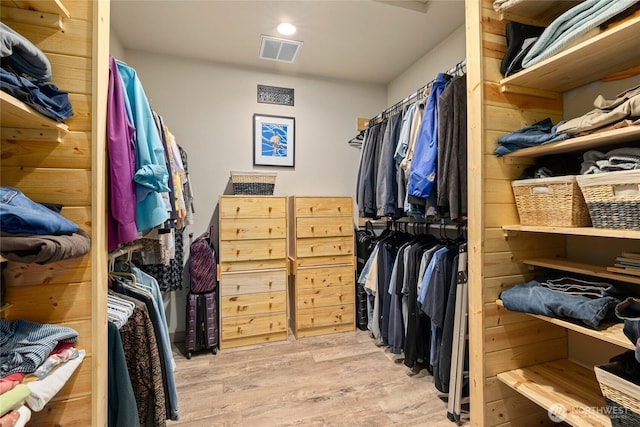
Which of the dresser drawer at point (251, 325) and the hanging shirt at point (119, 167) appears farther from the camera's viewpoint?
the dresser drawer at point (251, 325)

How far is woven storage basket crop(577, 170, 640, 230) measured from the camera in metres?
0.92

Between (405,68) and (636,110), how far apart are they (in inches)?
95.9

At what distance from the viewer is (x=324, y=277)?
285 centimetres

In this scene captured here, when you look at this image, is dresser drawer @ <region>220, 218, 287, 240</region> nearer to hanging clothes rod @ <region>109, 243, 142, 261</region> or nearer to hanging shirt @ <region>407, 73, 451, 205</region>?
hanging clothes rod @ <region>109, 243, 142, 261</region>

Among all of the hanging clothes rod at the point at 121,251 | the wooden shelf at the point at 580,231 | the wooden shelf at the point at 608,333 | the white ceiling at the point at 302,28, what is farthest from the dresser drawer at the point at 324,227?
the wooden shelf at the point at 608,333

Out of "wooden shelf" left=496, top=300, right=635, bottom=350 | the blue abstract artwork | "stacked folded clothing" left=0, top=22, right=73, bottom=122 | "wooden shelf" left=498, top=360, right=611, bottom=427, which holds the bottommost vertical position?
"wooden shelf" left=498, top=360, right=611, bottom=427

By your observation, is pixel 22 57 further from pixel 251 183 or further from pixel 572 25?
pixel 251 183

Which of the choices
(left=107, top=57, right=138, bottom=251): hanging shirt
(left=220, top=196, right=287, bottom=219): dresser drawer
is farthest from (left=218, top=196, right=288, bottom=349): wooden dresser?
(left=107, top=57, right=138, bottom=251): hanging shirt

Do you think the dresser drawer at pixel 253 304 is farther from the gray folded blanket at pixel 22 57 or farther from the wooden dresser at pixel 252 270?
the gray folded blanket at pixel 22 57

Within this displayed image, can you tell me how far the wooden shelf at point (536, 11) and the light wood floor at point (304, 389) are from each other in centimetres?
213

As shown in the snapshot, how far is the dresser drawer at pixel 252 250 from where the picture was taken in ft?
8.52

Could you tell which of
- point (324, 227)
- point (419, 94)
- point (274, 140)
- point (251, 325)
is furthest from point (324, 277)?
point (419, 94)

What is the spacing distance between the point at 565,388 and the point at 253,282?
216 centimetres

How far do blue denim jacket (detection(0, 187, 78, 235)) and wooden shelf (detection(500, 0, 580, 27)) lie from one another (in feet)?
6.00
